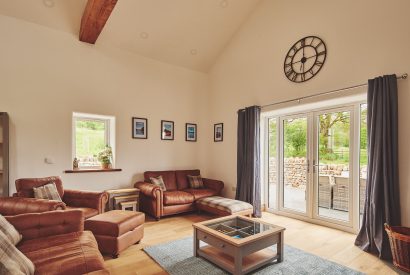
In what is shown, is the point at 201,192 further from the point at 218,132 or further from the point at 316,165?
the point at 316,165

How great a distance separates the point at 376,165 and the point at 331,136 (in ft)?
3.46

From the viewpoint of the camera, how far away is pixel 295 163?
436 cm

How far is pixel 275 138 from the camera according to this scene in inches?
184

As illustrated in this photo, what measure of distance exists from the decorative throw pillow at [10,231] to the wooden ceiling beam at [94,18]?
9.31 ft

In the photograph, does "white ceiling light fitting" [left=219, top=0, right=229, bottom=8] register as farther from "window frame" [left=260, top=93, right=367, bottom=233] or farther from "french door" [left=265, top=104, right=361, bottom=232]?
"french door" [left=265, top=104, right=361, bottom=232]

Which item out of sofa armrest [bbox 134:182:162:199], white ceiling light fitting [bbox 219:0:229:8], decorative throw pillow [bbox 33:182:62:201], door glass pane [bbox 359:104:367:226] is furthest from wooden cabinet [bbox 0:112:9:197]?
door glass pane [bbox 359:104:367:226]

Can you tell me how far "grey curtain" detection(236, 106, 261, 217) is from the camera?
4.45 meters

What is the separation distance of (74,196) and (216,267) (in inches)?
90.7

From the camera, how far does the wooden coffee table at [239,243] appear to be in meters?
2.26

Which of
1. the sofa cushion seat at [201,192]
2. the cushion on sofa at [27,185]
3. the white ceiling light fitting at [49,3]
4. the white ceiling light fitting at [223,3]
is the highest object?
the white ceiling light fitting at [223,3]

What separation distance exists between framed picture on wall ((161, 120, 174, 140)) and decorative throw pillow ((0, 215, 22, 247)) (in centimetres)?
332

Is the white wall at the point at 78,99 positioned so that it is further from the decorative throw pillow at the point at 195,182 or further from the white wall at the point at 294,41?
the white wall at the point at 294,41

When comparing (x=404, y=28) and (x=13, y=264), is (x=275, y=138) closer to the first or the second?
(x=404, y=28)

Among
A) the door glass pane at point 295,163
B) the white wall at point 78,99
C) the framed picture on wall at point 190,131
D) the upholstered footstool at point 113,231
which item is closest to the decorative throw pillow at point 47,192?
the white wall at point 78,99
